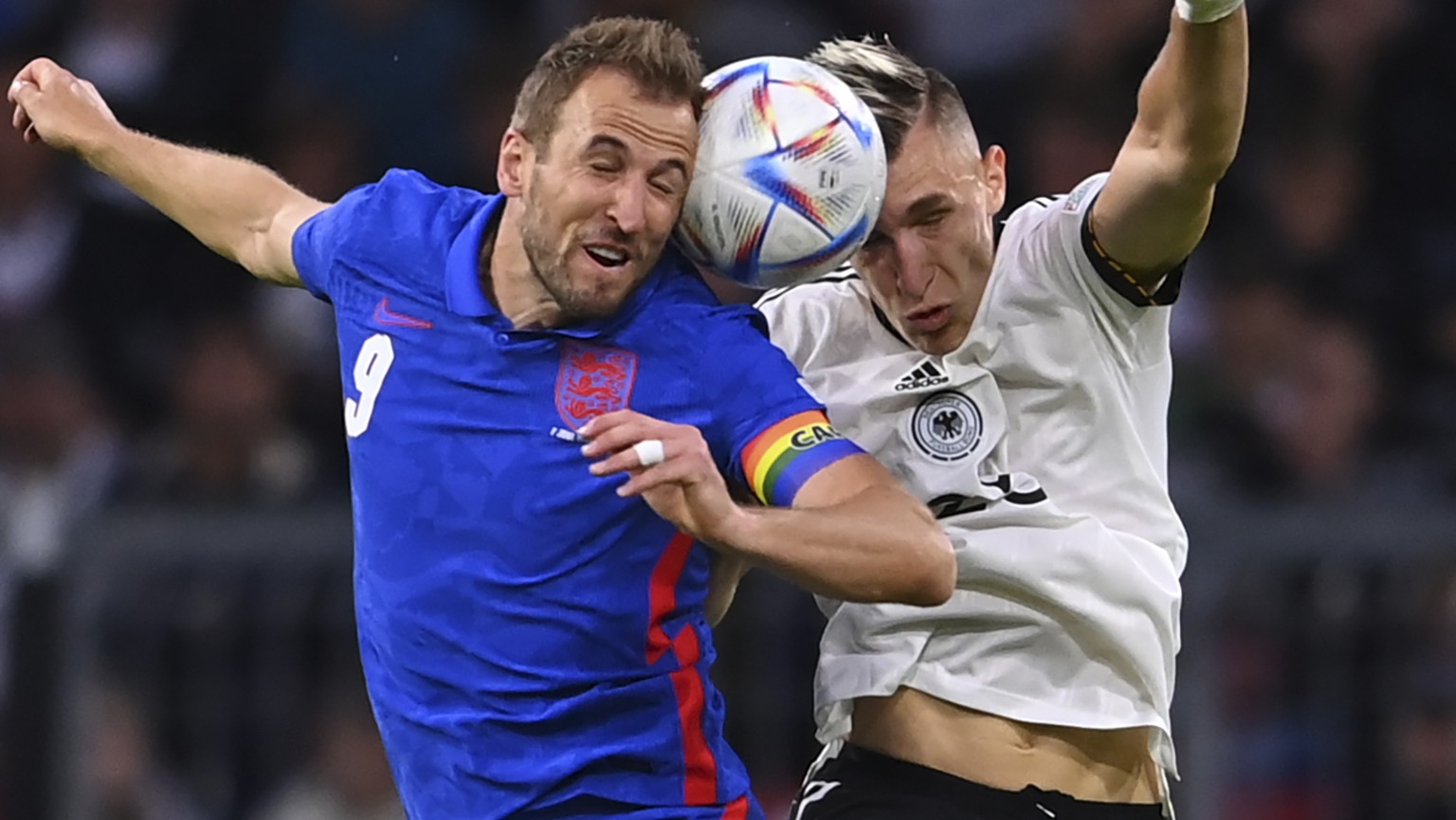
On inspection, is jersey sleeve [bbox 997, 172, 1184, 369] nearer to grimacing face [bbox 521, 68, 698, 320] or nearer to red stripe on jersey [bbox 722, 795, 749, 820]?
grimacing face [bbox 521, 68, 698, 320]

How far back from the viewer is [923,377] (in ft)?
15.3

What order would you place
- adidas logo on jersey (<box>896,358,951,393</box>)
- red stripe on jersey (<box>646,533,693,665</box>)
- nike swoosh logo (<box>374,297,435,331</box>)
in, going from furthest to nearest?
adidas logo on jersey (<box>896,358,951,393</box>) < nike swoosh logo (<box>374,297,435,331</box>) < red stripe on jersey (<box>646,533,693,665</box>)

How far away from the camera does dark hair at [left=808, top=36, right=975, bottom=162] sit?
15.0 ft

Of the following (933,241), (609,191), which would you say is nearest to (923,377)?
(933,241)

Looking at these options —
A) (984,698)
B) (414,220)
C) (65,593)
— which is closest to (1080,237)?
(984,698)

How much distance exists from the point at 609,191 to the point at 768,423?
1.58ft

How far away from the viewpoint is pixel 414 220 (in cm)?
457

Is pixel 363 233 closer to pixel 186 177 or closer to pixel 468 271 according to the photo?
pixel 468 271

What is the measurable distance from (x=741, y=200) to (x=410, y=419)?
0.70 metres

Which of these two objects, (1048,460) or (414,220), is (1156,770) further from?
(414,220)

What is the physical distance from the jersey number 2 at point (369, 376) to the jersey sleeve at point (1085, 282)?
3.80ft

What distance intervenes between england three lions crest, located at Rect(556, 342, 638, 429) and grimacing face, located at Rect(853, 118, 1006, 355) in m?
0.58

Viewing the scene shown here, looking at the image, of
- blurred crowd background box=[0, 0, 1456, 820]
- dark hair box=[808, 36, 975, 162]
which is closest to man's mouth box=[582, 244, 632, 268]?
dark hair box=[808, 36, 975, 162]

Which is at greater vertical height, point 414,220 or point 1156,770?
point 414,220
